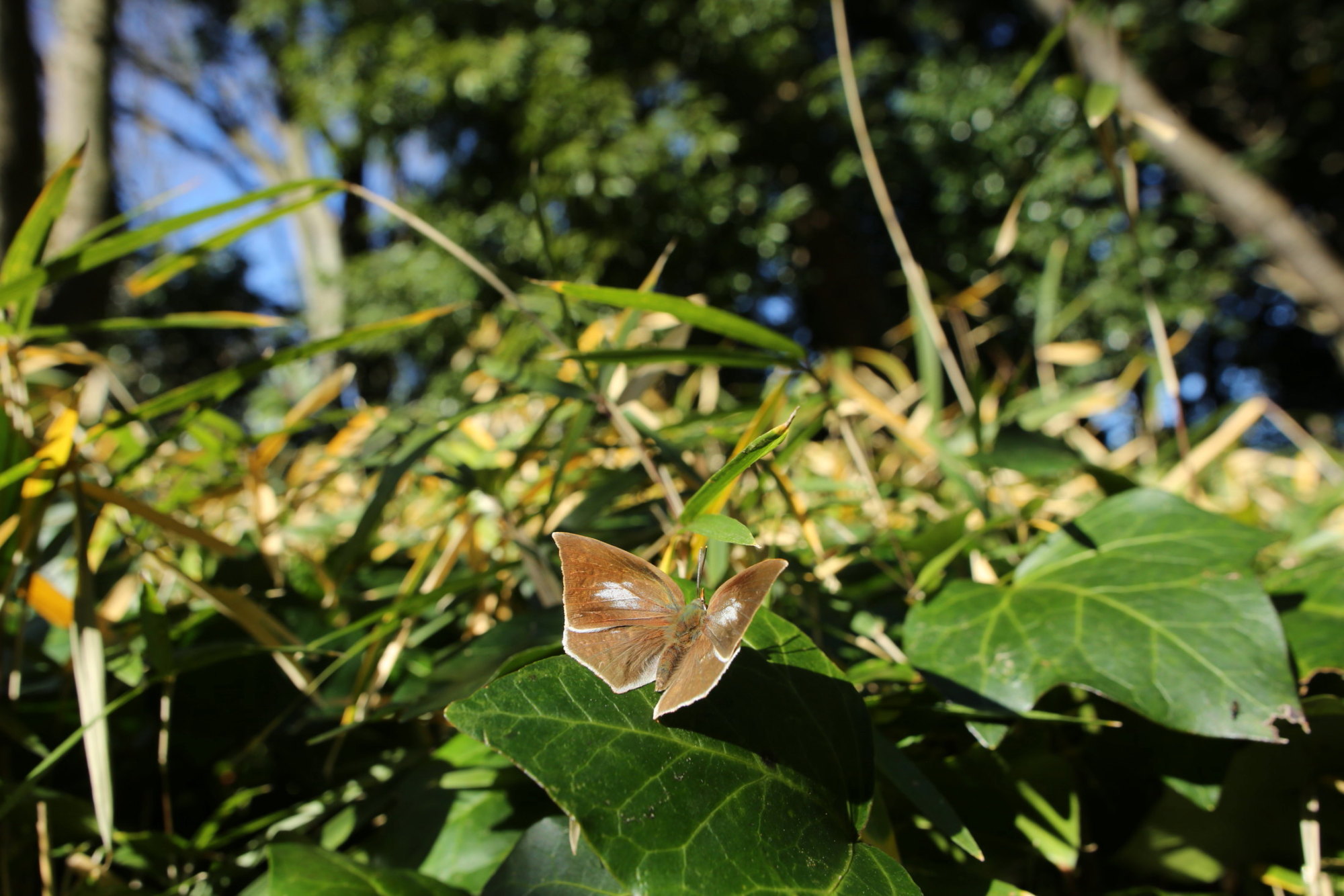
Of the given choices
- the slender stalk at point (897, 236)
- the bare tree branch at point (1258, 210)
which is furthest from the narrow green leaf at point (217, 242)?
the bare tree branch at point (1258, 210)

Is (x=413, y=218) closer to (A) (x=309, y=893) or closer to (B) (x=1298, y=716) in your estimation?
(A) (x=309, y=893)

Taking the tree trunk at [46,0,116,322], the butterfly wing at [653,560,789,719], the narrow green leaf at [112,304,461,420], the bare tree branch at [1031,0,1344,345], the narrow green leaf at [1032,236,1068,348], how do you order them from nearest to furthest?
the butterfly wing at [653,560,789,719] → the narrow green leaf at [112,304,461,420] → the narrow green leaf at [1032,236,1068,348] → the tree trunk at [46,0,116,322] → the bare tree branch at [1031,0,1344,345]

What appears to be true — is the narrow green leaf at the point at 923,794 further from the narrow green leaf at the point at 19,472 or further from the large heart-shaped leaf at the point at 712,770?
the narrow green leaf at the point at 19,472

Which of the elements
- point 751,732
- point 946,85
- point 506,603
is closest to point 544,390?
point 506,603

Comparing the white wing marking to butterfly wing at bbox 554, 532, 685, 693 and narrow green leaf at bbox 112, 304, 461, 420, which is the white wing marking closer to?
butterfly wing at bbox 554, 532, 685, 693

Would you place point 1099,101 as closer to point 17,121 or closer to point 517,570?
point 517,570

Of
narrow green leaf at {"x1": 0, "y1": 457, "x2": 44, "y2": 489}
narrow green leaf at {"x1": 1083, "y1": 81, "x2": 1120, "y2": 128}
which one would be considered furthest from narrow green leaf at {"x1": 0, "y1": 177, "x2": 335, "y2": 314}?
narrow green leaf at {"x1": 1083, "y1": 81, "x2": 1120, "y2": 128}

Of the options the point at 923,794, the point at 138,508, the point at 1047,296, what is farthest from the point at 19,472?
the point at 1047,296
